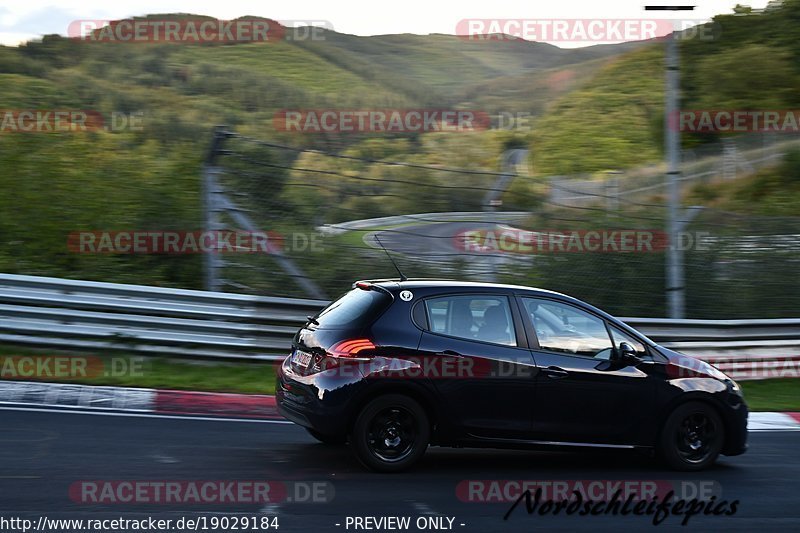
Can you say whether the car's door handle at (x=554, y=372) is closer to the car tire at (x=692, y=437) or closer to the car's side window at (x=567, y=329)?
the car's side window at (x=567, y=329)

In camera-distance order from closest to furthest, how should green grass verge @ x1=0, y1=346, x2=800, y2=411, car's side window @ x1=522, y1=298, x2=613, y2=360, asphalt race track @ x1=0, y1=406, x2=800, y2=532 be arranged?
asphalt race track @ x1=0, y1=406, x2=800, y2=532, car's side window @ x1=522, y1=298, x2=613, y2=360, green grass verge @ x1=0, y1=346, x2=800, y2=411

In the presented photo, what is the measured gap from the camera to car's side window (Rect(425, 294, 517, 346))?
7516 millimetres

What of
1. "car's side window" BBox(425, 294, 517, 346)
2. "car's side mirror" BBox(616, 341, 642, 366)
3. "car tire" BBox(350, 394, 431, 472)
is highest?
"car's side window" BBox(425, 294, 517, 346)

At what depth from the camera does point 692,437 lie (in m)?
7.97

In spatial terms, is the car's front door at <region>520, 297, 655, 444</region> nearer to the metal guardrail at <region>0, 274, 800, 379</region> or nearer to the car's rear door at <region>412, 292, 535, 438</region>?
the car's rear door at <region>412, 292, 535, 438</region>

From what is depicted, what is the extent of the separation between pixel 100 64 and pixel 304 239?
33.6m

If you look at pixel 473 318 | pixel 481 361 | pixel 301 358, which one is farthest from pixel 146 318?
pixel 481 361

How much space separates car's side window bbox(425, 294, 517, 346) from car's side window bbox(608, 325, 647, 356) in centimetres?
90

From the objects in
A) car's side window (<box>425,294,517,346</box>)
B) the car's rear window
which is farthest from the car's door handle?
the car's rear window

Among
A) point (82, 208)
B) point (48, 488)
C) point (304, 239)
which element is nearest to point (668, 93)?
point (304, 239)

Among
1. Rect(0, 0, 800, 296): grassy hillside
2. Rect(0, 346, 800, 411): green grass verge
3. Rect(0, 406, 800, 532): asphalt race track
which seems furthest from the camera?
Rect(0, 0, 800, 296): grassy hillside

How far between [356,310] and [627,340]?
2.32 m

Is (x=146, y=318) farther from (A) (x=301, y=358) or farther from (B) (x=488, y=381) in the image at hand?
(B) (x=488, y=381)

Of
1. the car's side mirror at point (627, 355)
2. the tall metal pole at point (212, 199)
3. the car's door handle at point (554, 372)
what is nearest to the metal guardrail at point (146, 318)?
the tall metal pole at point (212, 199)
